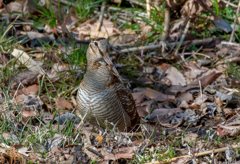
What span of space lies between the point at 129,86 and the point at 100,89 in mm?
1321

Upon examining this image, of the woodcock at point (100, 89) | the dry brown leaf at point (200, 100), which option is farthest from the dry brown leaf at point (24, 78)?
the dry brown leaf at point (200, 100)

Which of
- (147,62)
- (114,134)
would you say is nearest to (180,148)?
(114,134)

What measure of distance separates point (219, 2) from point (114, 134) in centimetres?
283

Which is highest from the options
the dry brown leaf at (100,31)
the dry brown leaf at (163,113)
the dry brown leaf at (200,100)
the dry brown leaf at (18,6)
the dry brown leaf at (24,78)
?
the dry brown leaf at (18,6)

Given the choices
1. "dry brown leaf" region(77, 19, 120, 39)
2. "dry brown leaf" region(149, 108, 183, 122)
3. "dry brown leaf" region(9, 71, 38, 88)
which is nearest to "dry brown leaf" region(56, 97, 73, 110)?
"dry brown leaf" region(9, 71, 38, 88)

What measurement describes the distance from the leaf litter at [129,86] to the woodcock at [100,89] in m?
0.23

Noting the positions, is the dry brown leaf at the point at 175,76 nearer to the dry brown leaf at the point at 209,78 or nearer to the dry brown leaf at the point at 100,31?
the dry brown leaf at the point at 209,78

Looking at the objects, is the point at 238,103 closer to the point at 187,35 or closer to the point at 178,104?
the point at 178,104

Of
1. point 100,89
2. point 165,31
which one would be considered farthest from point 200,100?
point 100,89

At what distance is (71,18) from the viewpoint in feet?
18.3

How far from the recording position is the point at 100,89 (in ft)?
10.8

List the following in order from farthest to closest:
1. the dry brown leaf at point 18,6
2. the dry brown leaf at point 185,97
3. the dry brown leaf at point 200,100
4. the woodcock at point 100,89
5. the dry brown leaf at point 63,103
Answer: the dry brown leaf at point 18,6 < the dry brown leaf at point 185,97 < the dry brown leaf at point 200,100 < the dry brown leaf at point 63,103 < the woodcock at point 100,89

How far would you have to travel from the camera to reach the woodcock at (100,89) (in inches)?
128

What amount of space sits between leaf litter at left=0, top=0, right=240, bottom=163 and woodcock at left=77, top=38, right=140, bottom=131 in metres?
0.23
